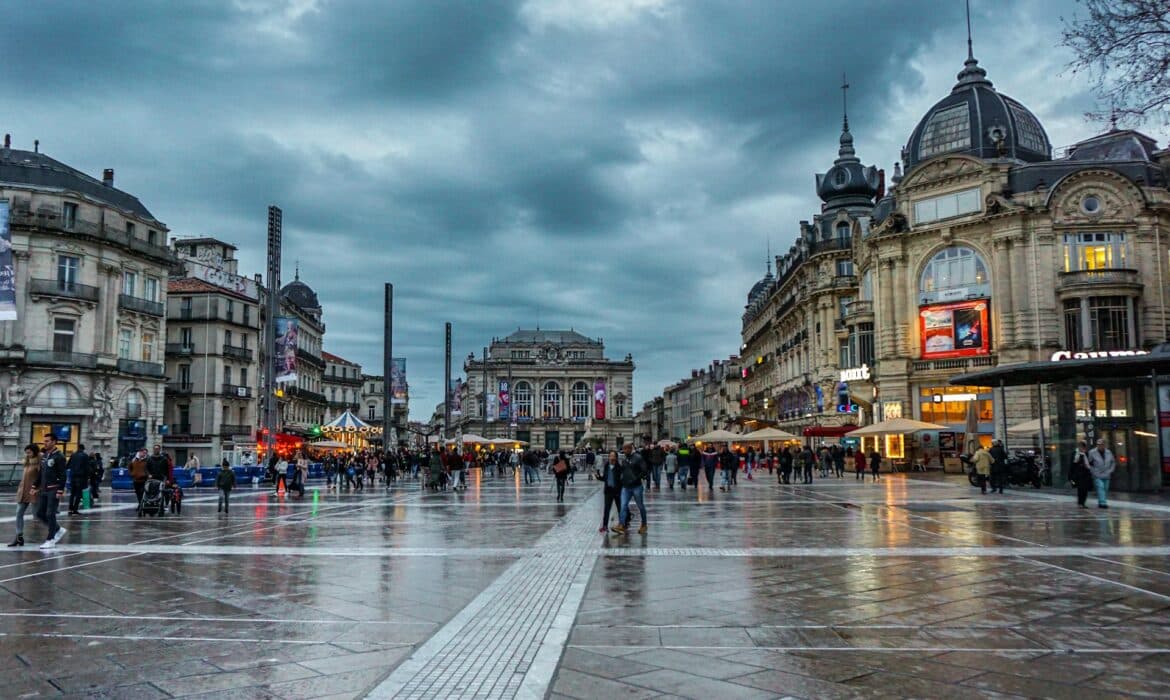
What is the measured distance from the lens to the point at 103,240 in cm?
4325

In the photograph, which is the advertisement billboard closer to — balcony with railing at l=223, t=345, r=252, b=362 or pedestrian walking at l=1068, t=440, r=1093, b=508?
pedestrian walking at l=1068, t=440, r=1093, b=508

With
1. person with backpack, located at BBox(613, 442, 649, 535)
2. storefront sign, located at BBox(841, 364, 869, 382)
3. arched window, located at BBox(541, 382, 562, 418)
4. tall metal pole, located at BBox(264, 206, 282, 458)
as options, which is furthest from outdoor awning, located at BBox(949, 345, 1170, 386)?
arched window, located at BBox(541, 382, 562, 418)

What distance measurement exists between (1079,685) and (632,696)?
2914mm

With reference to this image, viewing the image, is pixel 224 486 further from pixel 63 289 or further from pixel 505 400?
pixel 505 400

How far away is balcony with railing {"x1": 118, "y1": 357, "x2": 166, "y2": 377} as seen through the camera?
45000 millimetres

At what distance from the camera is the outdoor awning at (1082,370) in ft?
74.7

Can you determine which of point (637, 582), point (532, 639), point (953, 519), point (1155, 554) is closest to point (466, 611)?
point (532, 639)

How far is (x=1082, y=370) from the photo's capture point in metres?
24.5

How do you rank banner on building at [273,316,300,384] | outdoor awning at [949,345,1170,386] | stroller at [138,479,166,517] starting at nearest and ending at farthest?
stroller at [138,479,166,517] < outdoor awning at [949,345,1170,386] < banner on building at [273,316,300,384]

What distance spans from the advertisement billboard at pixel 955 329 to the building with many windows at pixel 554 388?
8064 cm

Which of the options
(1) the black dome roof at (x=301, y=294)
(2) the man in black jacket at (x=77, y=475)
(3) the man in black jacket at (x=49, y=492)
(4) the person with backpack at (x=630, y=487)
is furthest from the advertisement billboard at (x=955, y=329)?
(1) the black dome roof at (x=301, y=294)

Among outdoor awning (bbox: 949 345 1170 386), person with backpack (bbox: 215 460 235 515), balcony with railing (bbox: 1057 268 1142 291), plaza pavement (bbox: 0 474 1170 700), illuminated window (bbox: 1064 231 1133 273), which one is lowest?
plaza pavement (bbox: 0 474 1170 700)

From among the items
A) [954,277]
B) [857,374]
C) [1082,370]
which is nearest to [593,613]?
[1082,370]

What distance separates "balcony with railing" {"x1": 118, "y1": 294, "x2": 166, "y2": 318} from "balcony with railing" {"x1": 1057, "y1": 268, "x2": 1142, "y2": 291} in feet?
159
